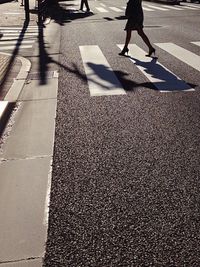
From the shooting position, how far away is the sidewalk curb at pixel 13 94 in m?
5.90

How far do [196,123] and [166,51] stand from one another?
597cm

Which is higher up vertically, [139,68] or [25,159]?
[139,68]

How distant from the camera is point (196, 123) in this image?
5328 millimetres

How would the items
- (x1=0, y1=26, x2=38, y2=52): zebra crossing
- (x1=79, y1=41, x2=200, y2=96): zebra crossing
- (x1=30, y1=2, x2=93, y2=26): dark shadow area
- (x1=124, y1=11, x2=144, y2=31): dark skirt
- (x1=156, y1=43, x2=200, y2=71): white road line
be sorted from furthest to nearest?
(x1=30, y1=2, x2=93, y2=26): dark shadow area < (x1=0, y1=26, x2=38, y2=52): zebra crossing < (x1=124, y1=11, x2=144, y2=31): dark skirt < (x1=156, y1=43, x2=200, y2=71): white road line < (x1=79, y1=41, x2=200, y2=96): zebra crossing


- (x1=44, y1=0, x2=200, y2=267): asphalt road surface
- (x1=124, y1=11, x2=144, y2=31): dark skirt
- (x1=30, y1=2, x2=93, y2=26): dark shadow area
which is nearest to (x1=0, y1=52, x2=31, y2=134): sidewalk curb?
(x1=44, y1=0, x2=200, y2=267): asphalt road surface

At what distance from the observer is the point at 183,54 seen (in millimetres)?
10234

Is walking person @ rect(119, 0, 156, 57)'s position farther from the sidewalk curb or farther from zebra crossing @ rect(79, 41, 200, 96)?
the sidewalk curb

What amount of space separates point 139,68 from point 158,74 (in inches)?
28.4

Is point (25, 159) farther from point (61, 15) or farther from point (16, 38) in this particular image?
point (61, 15)

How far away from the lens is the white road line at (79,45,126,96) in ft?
23.1

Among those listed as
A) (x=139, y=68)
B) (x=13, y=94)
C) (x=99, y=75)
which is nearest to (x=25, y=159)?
(x=13, y=94)

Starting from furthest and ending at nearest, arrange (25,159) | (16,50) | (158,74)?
(16,50)
(158,74)
(25,159)

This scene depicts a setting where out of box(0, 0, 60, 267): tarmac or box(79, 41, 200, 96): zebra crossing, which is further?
Result: box(79, 41, 200, 96): zebra crossing

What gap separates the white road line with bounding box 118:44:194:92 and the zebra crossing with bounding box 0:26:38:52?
3933 mm
